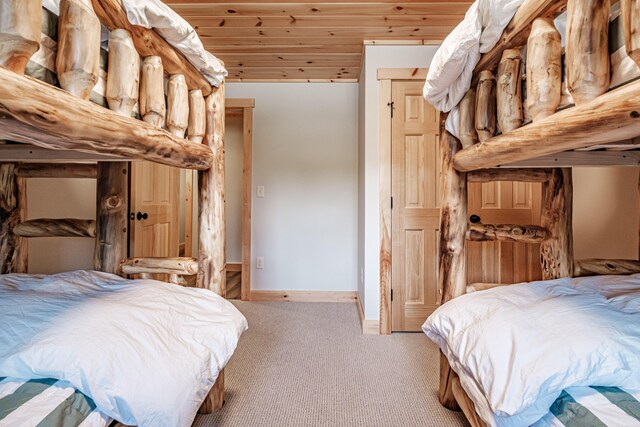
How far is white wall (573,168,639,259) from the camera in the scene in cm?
195

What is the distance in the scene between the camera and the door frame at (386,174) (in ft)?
8.05

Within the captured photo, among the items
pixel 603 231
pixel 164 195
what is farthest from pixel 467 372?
pixel 164 195

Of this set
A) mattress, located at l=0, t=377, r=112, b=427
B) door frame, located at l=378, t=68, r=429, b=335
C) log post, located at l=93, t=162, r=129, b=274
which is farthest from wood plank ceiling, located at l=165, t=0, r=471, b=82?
mattress, located at l=0, t=377, r=112, b=427

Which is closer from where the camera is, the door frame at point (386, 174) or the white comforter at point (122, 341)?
the white comforter at point (122, 341)

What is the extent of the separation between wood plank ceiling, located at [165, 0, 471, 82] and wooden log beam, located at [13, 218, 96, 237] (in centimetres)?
147

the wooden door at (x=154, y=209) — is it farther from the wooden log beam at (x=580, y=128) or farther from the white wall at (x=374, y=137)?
the wooden log beam at (x=580, y=128)

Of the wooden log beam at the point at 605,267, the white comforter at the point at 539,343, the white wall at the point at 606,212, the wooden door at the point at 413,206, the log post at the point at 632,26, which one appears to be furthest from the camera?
the wooden door at the point at 413,206

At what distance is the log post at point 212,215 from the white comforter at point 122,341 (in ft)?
0.49

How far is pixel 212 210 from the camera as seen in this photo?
1488mm

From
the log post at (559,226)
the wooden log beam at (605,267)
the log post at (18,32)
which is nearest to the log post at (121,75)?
the log post at (18,32)

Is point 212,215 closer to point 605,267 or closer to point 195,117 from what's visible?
point 195,117

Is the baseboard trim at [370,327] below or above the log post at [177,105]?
below

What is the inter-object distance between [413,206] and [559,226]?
112 cm

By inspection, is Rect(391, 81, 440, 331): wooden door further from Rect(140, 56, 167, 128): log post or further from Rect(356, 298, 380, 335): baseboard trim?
Rect(140, 56, 167, 128): log post
